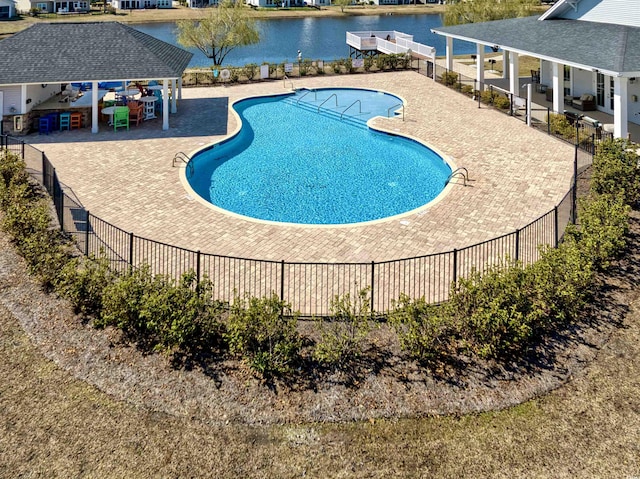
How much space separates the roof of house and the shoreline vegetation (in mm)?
62336

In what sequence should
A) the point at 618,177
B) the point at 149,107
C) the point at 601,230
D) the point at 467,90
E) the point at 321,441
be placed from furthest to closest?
the point at 467,90
the point at 149,107
the point at 618,177
the point at 601,230
the point at 321,441

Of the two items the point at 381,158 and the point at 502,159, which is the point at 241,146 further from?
the point at 502,159

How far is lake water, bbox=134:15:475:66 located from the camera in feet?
207

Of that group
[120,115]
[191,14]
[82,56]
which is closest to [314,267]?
[120,115]

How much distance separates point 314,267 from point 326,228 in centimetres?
268

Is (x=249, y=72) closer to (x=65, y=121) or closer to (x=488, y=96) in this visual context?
(x=65, y=121)

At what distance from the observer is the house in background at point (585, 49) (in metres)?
20.7

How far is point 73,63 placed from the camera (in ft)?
80.5

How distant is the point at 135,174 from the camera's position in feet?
63.4

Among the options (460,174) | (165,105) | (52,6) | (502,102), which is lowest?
(460,174)

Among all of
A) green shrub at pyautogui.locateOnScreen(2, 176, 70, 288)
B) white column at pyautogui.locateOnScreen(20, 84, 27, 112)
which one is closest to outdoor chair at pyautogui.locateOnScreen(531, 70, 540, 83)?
white column at pyautogui.locateOnScreen(20, 84, 27, 112)

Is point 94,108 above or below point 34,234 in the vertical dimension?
above

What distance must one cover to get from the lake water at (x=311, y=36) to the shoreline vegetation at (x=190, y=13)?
14.0 feet

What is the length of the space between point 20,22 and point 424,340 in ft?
361
